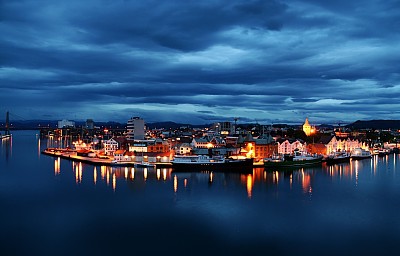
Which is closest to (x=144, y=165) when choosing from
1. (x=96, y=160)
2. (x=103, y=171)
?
(x=103, y=171)

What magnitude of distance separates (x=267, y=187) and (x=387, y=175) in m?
4.70

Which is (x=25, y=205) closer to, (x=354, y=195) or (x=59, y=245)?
(x=59, y=245)

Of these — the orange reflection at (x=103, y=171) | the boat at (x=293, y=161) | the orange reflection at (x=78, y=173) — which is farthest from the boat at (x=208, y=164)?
the orange reflection at (x=78, y=173)

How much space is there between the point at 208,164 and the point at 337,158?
663 centimetres

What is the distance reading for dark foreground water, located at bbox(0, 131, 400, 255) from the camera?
16.8 ft

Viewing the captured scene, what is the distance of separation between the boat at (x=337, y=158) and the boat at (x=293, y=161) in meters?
0.63

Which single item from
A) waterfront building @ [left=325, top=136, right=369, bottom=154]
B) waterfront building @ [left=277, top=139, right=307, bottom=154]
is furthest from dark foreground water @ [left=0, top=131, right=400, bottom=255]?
waterfront building @ [left=325, top=136, right=369, bottom=154]

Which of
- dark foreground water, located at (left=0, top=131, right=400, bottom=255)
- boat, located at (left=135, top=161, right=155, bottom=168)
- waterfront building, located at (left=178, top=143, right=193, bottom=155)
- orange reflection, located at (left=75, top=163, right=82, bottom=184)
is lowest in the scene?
dark foreground water, located at (left=0, top=131, right=400, bottom=255)

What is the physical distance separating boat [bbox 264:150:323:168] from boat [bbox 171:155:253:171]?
0.85 metres

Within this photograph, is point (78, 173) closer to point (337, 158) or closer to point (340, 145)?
point (337, 158)

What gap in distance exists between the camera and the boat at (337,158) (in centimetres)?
1585

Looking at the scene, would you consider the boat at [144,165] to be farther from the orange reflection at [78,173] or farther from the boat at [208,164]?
the orange reflection at [78,173]

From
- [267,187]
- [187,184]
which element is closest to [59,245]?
[187,184]

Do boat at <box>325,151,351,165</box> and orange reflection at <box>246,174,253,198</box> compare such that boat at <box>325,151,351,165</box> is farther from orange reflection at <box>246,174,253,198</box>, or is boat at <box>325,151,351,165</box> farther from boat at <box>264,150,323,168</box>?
orange reflection at <box>246,174,253,198</box>
